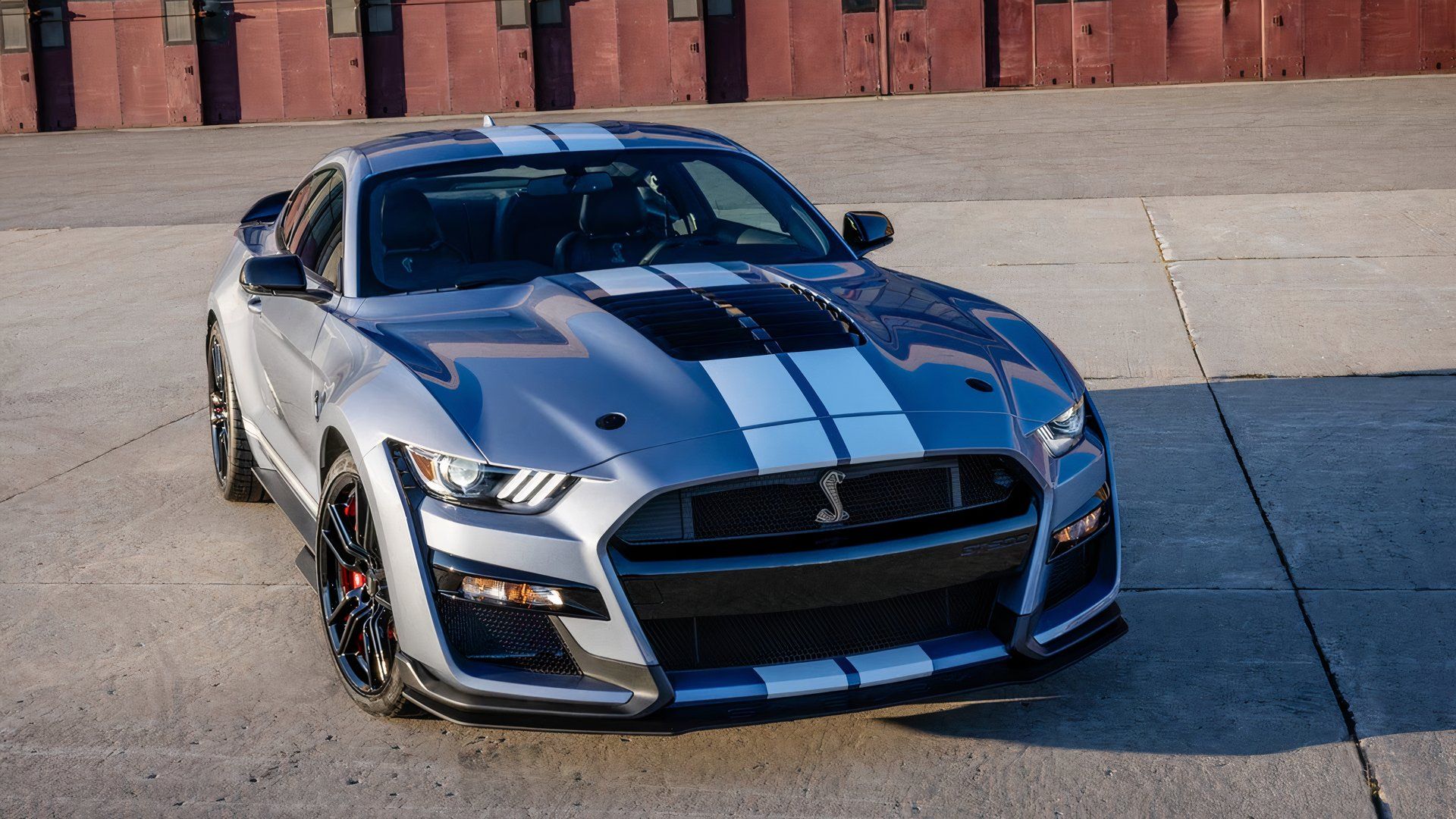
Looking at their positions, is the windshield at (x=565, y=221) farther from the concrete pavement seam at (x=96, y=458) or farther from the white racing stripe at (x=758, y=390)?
the concrete pavement seam at (x=96, y=458)

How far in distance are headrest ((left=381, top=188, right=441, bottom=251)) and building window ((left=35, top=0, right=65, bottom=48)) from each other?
23726 mm

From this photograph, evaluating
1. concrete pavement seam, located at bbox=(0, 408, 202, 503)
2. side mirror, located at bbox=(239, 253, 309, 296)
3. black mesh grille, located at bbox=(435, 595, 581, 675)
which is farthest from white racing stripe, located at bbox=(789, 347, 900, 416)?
concrete pavement seam, located at bbox=(0, 408, 202, 503)

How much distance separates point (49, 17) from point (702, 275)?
970 inches

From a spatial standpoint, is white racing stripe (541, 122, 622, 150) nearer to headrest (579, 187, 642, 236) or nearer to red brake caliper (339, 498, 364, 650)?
headrest (579, 187, 642, 236)

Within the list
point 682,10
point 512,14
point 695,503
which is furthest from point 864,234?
point 512,14

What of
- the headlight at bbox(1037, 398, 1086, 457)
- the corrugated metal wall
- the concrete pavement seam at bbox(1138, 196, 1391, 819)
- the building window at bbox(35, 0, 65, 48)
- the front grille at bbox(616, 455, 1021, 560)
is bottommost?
the concrete pavement seam at bbox(1138, 196, 1391, 819)

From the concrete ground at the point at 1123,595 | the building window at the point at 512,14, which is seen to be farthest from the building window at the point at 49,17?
the concrete ground at the point at 1123,595

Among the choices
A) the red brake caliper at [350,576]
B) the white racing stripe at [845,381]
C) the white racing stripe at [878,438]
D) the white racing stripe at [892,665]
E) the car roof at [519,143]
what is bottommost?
the white racing stripe at [892,665]

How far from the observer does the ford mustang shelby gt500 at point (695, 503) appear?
3227 mm

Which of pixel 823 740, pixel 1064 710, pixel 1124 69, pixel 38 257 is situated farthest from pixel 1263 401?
pixel 1124 69

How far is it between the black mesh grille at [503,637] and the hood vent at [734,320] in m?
0.77

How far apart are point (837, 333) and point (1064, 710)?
1.12 m

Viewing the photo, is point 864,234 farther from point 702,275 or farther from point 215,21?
point 215,21

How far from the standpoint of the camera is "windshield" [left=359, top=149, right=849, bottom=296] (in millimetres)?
4637
